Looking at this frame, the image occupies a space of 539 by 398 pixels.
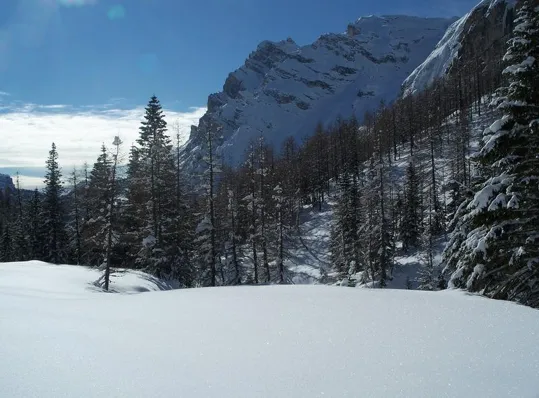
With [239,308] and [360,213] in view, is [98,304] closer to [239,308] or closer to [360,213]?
[239,308]

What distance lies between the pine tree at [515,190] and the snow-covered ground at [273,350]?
393cm

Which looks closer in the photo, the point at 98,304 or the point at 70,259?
the point at 98,304

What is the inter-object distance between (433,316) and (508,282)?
20.8 ft

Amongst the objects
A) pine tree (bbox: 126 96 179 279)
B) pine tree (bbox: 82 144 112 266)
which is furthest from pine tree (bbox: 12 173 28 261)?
pine tree (bbox: 126 96 179 279)

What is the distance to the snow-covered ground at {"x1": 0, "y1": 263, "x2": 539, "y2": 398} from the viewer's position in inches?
131

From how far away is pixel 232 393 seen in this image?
127 inches

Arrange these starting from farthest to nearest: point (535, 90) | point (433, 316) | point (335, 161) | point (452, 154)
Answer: point (335, 161) → point (452, 154) → point (535, 90) → point (433, 316)

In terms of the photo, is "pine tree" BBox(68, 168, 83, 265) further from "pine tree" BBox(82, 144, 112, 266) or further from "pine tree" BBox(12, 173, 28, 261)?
"pine tree" BBox(12, 173, 28, 261)

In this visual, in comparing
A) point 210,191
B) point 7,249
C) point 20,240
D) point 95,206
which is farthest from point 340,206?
point 7,249

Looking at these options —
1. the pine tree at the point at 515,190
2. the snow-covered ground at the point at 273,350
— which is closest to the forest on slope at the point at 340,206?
the pine tree at the point at 515,190

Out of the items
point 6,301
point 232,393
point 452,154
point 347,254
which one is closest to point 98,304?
point 6,301

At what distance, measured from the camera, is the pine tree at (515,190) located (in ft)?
31.9

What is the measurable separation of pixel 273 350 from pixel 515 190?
914 cm

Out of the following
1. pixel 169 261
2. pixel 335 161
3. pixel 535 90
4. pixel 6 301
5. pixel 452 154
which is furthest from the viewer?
pixel 335 161
